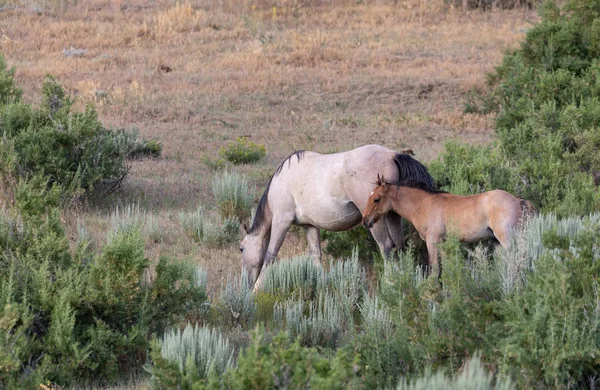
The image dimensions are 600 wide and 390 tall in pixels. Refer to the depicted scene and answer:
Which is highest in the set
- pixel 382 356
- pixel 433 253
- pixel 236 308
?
pixel 382 356

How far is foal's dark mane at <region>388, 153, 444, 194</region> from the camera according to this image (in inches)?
332

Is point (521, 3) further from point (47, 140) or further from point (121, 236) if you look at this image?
point (121, 236)

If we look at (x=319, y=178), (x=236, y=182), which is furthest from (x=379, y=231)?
(x=236, y=182)

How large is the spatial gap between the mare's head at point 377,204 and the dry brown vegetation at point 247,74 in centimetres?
197

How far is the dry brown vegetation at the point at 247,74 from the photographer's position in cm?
1524

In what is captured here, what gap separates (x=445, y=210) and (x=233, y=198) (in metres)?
4.70

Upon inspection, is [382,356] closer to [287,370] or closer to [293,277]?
[287,370]

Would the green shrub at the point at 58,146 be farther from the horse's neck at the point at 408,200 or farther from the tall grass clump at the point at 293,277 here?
the horse's neck at the point at 408,200

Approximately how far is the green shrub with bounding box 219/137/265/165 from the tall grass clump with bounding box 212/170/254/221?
3.07 m

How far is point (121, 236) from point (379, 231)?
2.92 meters

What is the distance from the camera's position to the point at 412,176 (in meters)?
8.58

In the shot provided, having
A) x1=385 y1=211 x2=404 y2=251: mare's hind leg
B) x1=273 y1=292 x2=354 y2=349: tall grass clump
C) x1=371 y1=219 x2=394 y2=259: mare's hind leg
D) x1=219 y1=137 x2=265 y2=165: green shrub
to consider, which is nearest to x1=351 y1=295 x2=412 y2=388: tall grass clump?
x1=273 y1=292 x2=354 y2=349: tall grass clump

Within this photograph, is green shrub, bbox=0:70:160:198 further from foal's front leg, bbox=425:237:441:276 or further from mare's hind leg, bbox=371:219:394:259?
foal's front leg, bbox=425:237:441:276

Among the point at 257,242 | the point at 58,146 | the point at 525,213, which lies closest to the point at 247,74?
the point at 58,146
